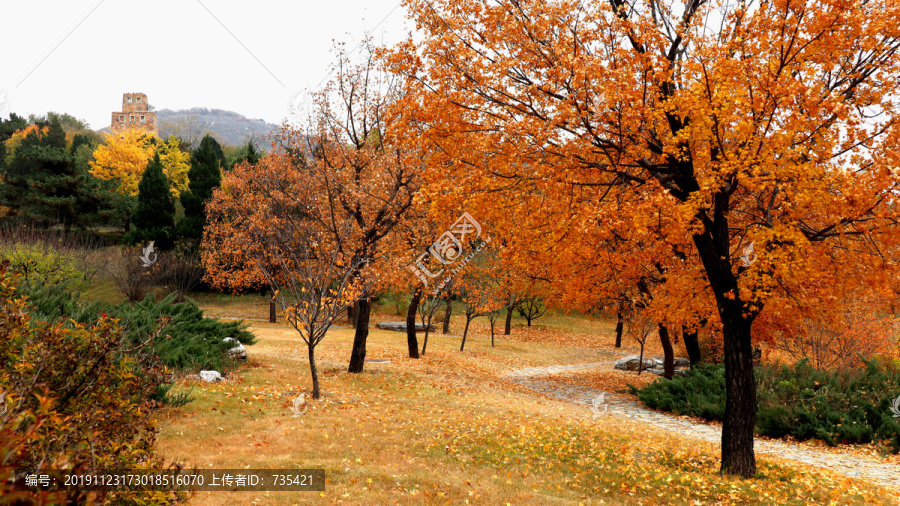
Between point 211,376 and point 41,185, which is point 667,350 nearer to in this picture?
point 211,376

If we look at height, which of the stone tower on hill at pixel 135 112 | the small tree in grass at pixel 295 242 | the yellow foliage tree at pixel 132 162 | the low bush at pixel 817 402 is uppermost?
the stone tower on hill at pixel 135 112

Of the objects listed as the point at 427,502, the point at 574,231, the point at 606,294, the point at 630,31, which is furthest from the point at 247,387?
the point at 606,294

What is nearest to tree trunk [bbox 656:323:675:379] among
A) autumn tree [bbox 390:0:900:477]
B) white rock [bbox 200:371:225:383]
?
autumn tree [bbox 390:0:900:477]

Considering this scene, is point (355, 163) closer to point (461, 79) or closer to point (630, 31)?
point (461, 79)

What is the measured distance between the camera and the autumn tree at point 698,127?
18.4ft

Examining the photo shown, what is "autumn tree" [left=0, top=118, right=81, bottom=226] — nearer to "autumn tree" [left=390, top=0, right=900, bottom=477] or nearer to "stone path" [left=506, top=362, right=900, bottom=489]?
"stone path" [left=506, top=362, right=900, bottom=489]

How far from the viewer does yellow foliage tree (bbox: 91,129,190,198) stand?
45.9 metres

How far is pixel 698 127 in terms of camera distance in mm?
5855

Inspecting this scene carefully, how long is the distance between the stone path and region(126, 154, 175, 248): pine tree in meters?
29.0

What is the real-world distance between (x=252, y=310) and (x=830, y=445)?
31.9 metres

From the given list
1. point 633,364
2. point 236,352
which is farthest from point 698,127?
point 633,364

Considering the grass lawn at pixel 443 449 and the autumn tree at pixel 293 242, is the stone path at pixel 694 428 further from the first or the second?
the autumn tree at pixel 293 242

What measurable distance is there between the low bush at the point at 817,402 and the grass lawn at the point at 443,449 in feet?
8.55

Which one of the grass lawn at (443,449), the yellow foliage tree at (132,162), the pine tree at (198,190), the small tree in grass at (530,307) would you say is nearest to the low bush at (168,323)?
the grass lawn at (443,449)
